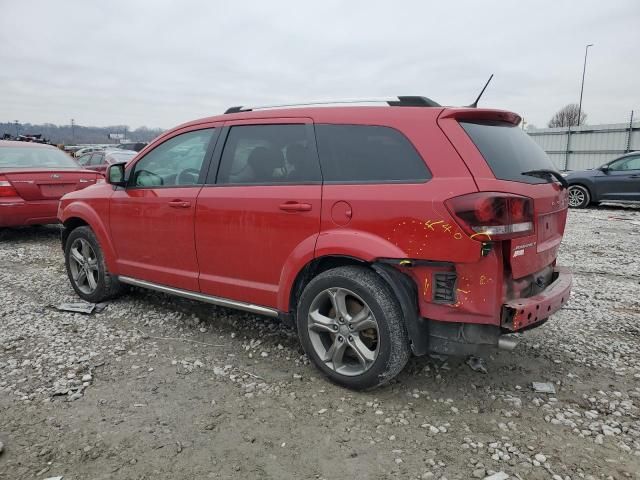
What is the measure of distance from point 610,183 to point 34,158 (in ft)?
42.3

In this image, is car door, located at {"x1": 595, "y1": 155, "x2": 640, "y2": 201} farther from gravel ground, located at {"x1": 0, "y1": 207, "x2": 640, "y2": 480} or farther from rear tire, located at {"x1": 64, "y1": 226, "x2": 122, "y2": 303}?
rear tire, located at {"x1": 64, "y1": 226, "x2": 122, "y2": 303}

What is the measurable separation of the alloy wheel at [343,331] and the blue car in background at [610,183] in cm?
1096

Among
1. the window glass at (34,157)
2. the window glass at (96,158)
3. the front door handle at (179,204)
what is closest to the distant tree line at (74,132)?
the window glass at (96,158)

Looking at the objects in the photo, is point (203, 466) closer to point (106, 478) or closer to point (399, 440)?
point (106, 478)

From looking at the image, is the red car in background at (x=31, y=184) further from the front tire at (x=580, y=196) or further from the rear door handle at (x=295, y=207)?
the front tire at (x=580, y=196)

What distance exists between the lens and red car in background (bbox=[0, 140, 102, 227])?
738cm

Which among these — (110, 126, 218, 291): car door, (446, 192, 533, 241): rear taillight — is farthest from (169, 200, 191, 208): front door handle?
(446, 192, 533, 241): rear taillight

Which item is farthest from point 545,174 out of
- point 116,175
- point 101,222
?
point 101,222

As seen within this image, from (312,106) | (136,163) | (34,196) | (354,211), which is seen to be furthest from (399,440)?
(34,196)

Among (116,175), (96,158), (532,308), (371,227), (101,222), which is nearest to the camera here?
(532,308)

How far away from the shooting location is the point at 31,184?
296 inches

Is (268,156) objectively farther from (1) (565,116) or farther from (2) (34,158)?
(1) (565,116)

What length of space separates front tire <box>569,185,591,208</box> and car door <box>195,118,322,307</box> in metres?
12.1

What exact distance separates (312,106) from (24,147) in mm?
7045
